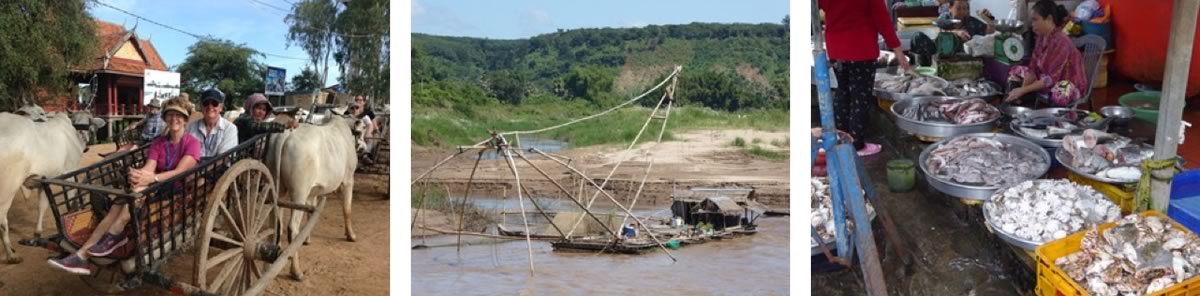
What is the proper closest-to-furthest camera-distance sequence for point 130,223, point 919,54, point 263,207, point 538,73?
point 130,223
point 263,207
point 919,54
point 538,73

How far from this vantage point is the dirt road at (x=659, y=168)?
21.9 feet

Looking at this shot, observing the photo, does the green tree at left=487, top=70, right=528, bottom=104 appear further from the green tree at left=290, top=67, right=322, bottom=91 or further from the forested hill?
the green tree at left=290, top=67, right=322, bottom=91

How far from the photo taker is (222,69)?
3775 millimetres

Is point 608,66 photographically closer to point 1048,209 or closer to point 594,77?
point 594,77

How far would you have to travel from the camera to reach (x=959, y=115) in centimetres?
448

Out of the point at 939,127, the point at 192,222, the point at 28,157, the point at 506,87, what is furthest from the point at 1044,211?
the point at 506,87

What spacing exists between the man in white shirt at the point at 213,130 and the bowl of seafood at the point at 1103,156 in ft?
11.0

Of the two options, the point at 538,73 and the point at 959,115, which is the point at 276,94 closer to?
the point at 959,115

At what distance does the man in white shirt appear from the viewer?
3.56 m

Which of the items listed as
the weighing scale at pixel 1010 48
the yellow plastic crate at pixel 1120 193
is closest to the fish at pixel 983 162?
the yellow plastic crate at pixel 1120 193

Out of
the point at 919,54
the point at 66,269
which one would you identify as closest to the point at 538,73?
the point at 919,54

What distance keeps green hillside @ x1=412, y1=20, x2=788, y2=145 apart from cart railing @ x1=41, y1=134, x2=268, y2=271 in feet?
11.5

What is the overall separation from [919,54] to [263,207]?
395 centimetres

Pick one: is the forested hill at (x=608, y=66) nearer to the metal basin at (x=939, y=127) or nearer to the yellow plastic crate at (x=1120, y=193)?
the metal basin at (x=939, y=127)
